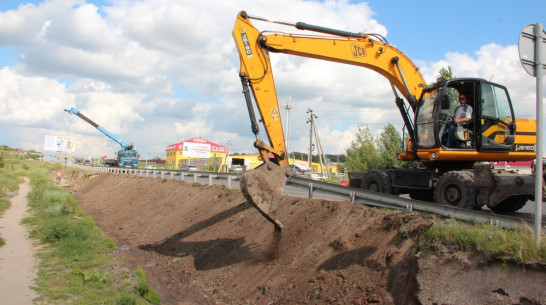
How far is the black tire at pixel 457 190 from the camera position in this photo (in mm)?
8125

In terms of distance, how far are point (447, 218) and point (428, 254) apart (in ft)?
5.27

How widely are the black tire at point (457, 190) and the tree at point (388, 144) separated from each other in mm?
27909

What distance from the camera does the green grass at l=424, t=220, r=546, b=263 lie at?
4555 mm

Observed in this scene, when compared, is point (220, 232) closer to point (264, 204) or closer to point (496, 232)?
point (264, 204)

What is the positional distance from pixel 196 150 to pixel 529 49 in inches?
2035

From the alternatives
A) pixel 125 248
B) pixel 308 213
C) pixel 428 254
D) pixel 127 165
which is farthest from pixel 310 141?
pixel 428 254

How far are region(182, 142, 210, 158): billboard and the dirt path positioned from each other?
1407 inches

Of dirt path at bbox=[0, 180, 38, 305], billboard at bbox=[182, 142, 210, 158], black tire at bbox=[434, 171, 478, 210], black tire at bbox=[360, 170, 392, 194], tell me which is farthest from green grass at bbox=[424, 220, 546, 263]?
billboard at bbox=[182, 142, 210, 158]

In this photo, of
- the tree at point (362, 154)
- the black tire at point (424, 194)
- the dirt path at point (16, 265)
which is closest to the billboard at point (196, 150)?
the tree at point (362, 154)

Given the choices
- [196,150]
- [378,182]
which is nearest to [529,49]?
[378,182]

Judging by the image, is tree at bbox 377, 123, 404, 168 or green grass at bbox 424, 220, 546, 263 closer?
green grass at bbox 424, 220, 546, 263

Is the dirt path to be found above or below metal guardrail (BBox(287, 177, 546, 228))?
below

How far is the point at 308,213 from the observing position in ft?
29.6

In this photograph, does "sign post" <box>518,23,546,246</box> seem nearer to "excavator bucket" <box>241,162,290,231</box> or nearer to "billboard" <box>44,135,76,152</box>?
"excavator bucket" <box>241,162,290,231</box>
